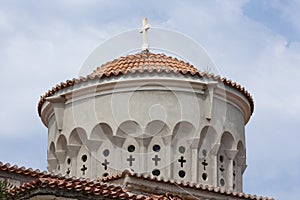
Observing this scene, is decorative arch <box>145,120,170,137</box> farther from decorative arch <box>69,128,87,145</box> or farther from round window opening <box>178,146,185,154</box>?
decorative arch <box>69,128,87,145</box>

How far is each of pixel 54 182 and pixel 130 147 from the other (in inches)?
233

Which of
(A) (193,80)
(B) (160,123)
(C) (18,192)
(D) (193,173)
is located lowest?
(C) (18,192)

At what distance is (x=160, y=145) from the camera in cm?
1705

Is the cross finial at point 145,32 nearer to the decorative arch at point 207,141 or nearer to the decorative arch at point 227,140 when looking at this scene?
the decorative arch at point 207,141

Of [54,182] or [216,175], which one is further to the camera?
[216,175]

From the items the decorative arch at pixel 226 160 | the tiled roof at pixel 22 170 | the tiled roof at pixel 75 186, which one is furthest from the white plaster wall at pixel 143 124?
the tiled roof at pixel 22 170

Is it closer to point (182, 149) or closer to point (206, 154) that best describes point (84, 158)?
point (182, 149)

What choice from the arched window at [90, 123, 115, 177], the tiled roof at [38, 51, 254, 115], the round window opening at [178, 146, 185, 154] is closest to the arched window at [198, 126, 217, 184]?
the round window opening at [178, 146, 185, 154]

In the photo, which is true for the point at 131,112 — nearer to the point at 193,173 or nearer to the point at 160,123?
the point at 160,123

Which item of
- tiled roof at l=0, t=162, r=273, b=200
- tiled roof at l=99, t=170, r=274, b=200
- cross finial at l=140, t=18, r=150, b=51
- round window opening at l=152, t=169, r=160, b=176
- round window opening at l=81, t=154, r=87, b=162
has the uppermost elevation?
cross finial at l=140, t=18, r=150, b=51

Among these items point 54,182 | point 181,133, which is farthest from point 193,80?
point 54,182

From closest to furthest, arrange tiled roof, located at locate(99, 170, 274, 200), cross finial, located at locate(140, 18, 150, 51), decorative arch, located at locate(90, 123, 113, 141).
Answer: tiled roof, located at locate(99, 170, 274, 200)
decorative arch, located at locate(90, 123, 113, 141)
cross finial, located at locate(140, 18, 150, 51)

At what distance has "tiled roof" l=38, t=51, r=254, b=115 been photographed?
1741 centimetres

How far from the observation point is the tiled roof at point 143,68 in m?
17.4
